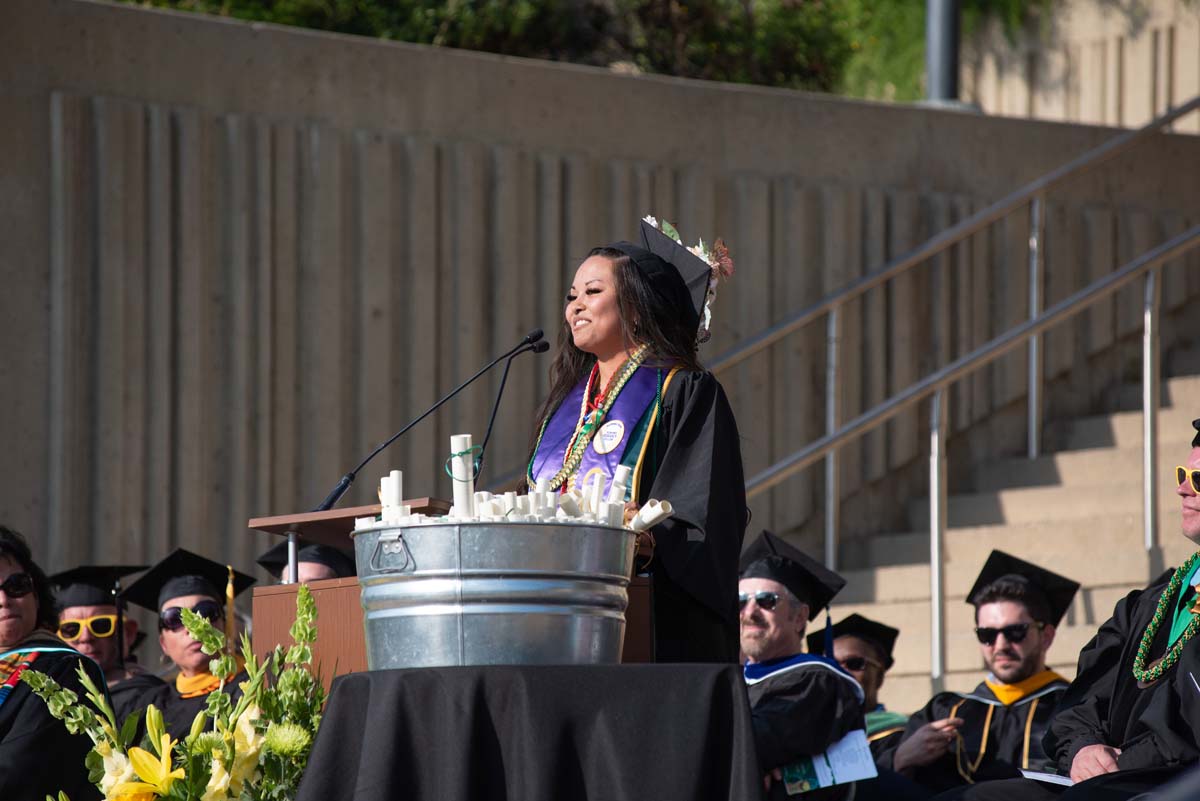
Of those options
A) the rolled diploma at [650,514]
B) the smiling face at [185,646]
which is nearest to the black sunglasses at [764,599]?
the smiling face at [185,646]

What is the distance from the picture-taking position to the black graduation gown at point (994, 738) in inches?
242

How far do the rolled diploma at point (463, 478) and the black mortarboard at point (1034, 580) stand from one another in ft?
10.4

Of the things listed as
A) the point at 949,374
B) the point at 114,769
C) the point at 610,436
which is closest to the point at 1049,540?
the point at 949,374

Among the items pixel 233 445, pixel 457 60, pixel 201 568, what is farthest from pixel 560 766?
pixel 457 60

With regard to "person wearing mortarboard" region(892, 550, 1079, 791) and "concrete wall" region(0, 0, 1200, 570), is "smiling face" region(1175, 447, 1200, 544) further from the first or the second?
"concrete wall" region(0, 0, 1200, 570)

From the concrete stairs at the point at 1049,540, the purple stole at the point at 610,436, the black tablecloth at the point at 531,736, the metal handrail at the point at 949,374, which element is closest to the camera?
the black tablecloth at the point at 531,736

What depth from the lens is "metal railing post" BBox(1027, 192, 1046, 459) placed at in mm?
8594

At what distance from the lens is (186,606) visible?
20.4 ft

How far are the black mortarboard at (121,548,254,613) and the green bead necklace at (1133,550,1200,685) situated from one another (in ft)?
10.3

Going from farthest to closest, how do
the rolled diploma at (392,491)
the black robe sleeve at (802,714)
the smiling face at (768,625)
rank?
1. the smiling face at (768,625)
2. the black robe sleeve at (802,714)
3. the rolled diploma at (392,491)

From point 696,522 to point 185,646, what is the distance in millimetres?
3052

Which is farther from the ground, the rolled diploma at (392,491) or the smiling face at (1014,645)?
the rolled diploma at (392,491)

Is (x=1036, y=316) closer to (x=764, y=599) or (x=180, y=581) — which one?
(x=764, y=599)

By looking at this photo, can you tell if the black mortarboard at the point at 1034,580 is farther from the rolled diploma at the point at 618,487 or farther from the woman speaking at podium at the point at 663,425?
the rolled diploma at the point at 618,487
